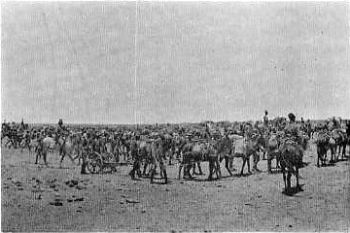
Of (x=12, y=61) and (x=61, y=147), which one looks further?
(x=61, y=147)

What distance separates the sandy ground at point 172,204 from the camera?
12.9 meters

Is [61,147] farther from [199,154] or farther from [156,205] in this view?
[156,205]

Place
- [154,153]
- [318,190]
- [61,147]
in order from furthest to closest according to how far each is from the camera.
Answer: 1. [61,147]
2. [154,153]
3. [318,190]

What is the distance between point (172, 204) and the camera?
1467cm

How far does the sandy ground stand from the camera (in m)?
12.9

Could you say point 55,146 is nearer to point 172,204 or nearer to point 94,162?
point 94,162

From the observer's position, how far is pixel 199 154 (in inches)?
744

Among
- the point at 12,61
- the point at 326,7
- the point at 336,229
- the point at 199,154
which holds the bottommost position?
the point at 336,229

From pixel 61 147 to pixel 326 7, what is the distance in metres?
14.8

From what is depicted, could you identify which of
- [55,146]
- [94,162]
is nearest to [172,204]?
[94,162]

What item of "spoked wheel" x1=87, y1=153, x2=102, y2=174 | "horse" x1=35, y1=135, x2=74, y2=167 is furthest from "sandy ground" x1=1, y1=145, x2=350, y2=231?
"horse" x1=35, y1=135, x2=74, y2=167

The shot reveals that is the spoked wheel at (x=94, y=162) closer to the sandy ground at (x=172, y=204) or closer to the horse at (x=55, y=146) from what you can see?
the sandy ground at (x=172, y=204)

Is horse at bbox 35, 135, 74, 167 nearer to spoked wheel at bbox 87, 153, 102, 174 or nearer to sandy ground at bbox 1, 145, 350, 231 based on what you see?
spoked wheel at bbox 87, 153, 102, 174

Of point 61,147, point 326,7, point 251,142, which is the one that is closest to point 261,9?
point 326,7
